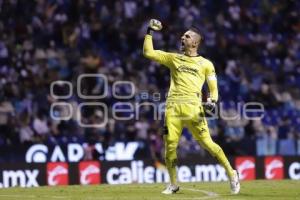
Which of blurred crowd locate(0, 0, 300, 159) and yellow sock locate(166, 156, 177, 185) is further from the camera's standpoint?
blurred crowd locate(0, 0, 300, 159)

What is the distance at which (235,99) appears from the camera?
24844 millimetres

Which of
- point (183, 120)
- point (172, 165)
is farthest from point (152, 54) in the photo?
point (172, 165)

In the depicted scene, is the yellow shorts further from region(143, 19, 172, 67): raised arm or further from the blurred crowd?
the blurred crowd

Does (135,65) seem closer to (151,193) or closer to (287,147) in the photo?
(287,147)

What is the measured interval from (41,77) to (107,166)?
327 cm

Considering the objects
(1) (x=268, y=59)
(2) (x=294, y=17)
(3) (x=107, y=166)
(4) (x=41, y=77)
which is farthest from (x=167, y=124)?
(2) (x=294, y=17)

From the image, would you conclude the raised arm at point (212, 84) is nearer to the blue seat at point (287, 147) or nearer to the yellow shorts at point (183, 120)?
the yellow shorts at point (183, 120)

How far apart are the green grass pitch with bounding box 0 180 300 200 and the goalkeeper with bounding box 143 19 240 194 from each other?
0.42 meters

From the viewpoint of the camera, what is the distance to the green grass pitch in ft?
43.0

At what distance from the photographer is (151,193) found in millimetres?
13859

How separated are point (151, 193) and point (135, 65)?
11.7 metres

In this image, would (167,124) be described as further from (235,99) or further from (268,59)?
(268,59)

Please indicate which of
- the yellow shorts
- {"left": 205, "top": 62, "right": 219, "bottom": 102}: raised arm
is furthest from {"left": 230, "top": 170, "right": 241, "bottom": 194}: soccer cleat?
{"left": 205, "top": 62, "right": 219, "bottom": 102}: raised arm

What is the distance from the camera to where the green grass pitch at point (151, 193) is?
43.0 feet
